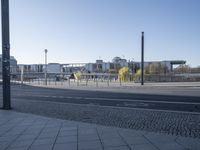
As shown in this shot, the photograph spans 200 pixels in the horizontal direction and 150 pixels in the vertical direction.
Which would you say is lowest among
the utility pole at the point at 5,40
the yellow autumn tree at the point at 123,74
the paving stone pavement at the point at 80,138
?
the paving stone pavement at the point at 80,138

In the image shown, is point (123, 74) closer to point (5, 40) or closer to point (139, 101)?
point (139, 101)

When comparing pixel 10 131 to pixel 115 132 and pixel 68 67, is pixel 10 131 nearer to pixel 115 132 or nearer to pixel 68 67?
pixel 115 132

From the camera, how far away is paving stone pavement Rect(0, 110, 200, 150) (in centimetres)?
649

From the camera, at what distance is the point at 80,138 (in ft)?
23.9

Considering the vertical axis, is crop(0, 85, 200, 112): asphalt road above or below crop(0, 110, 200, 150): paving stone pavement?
above

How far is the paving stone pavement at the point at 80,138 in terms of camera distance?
21.3 ft

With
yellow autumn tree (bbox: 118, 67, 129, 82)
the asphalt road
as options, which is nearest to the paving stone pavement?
the asphalt road

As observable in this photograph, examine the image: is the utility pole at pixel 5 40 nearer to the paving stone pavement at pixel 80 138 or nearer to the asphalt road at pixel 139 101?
the paving stone pavement at pixel 80 138

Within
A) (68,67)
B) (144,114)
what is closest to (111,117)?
(144,114)

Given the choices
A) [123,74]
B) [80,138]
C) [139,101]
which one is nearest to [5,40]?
[80,138]

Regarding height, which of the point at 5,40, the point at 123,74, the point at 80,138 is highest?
the point at 5,40

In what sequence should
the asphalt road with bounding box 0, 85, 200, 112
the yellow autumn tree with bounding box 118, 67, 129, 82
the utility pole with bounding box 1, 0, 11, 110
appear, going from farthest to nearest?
the yellow autumn tree with bounding box 118, 67, 129, 82 → the asphalt road with bounding box 0, 85, 200, 112 → the utility pole with bounding box 1, 0, 11, 110

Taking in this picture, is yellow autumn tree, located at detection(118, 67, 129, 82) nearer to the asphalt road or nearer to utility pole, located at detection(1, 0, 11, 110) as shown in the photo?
the asphalt road

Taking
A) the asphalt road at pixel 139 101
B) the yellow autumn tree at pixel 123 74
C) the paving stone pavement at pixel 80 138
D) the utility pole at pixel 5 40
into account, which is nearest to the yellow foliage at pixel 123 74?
the yellow autumn tree at pixel 123 74
